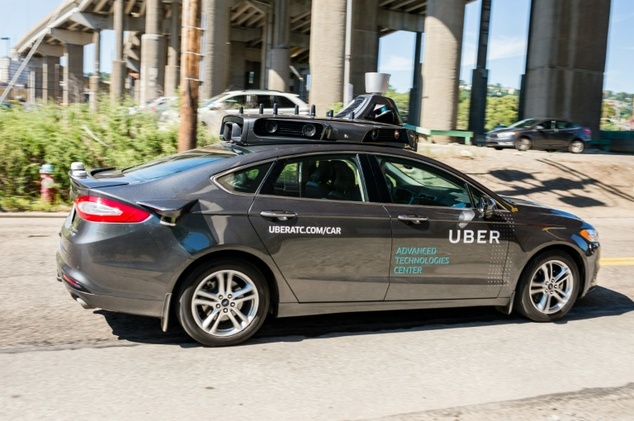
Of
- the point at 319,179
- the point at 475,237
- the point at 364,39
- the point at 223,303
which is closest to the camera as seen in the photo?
the point at 223,303

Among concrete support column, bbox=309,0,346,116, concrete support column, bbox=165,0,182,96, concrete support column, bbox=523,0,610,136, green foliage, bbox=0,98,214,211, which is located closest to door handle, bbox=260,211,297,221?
green foliage, bbox=0,98,214,211

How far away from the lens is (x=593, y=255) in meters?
6.14

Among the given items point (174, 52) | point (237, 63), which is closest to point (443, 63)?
point (174, 52)

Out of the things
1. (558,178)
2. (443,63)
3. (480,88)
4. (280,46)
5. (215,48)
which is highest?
(280,46)

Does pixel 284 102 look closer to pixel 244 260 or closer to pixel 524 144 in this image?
pixel 524 144

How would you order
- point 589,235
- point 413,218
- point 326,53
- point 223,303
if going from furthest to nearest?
point 326,53 < point 589,235 < point 413,218 < point 223,303

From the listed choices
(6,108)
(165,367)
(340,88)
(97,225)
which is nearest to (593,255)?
(165,367)

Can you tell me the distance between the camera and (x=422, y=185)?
18.8ft

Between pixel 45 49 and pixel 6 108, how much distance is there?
86.7 m

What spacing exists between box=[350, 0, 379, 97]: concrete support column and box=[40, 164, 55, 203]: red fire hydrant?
34169 mm

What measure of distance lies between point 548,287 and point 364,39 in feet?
134

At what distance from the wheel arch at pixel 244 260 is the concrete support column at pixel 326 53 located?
2097 cm

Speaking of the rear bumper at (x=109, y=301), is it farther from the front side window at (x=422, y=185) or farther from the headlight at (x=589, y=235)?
the headlight at (x=589, y=235)

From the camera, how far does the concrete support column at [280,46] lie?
44375 mm
